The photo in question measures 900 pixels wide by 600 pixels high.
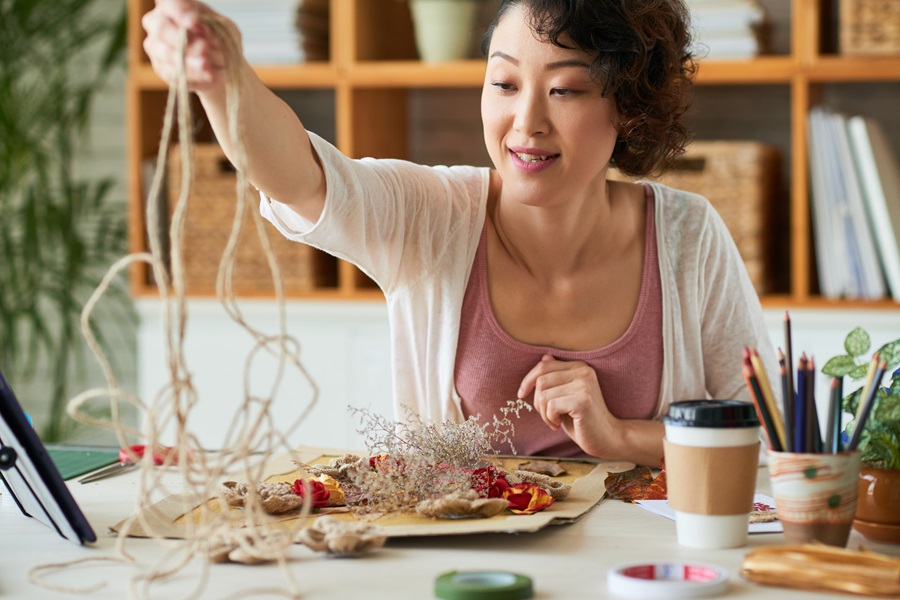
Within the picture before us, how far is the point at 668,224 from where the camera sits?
164 cm

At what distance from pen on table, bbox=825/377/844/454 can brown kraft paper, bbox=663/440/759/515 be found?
0.06 metres

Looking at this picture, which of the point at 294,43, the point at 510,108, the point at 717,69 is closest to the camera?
the point at 510,108

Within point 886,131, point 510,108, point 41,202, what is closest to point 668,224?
point 510,108

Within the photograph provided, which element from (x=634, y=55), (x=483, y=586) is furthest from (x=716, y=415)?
(x=634, y=55)

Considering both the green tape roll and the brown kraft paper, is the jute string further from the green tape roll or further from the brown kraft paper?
the brown kraft paper

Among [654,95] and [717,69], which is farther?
[717,69]

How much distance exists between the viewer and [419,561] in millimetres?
967

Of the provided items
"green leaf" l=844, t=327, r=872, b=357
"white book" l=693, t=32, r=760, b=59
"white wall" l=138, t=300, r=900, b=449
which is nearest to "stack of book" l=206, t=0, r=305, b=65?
"white wall" l=138, t=300, r=900, b=449

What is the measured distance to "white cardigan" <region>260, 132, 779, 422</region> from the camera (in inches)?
59.7

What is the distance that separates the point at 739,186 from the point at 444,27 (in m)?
0.74

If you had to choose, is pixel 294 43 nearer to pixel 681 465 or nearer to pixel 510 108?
pixel 510 108

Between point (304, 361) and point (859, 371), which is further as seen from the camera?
point (304, 361)

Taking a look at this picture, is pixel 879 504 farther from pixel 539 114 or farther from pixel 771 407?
pixel 539 114

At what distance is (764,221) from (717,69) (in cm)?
34
